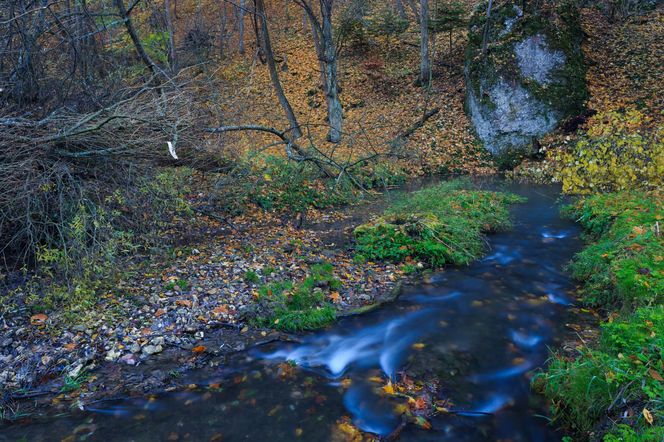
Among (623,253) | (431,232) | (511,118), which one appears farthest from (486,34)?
(623,253)

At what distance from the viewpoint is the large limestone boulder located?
16188 mm

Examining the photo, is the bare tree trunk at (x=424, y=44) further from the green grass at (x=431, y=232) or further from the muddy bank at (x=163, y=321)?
the muddy bank at (x=163, y=321)

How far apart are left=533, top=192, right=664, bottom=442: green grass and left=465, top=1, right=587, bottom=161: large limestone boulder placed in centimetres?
1003

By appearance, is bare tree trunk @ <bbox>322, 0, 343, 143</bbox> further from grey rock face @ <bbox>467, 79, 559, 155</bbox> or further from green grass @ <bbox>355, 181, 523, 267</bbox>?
green grass @ <bbox>355, 181, 523, 267</bbox>

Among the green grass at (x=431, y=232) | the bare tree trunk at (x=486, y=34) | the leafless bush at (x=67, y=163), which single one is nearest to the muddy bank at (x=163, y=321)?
the green grass at (x=431, y=232)

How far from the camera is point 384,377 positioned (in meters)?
5.12

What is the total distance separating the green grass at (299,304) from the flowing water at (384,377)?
240mm

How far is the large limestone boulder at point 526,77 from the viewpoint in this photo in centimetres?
1619

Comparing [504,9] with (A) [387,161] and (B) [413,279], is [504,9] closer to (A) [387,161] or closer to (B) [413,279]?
(A) [387,161]

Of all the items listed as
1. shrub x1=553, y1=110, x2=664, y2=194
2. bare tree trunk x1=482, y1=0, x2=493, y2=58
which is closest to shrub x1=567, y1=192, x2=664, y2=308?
shrub x1=553, y1=110, x2=664, y2=194

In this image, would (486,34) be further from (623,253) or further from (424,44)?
(623,253)

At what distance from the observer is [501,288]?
7.18 metres

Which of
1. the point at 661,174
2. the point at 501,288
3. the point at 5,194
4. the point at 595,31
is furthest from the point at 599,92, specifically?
the point at 5,194

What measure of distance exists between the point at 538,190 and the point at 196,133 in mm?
10177
